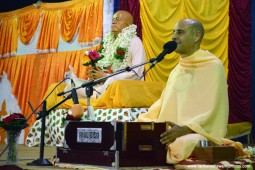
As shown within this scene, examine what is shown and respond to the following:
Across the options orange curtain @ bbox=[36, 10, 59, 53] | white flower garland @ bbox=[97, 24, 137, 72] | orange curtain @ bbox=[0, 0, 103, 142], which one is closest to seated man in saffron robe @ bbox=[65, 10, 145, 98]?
white flower garland @ bbox=[97, 24, 137, 72]

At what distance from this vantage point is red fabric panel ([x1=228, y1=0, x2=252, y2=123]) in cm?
783

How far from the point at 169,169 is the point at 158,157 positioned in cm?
17

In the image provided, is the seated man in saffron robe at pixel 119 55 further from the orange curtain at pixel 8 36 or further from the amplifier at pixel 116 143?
the orange curtain at pixel 8 36

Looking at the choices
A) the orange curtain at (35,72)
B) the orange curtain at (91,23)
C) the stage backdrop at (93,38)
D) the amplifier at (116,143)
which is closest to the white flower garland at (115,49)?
the stage backdrop at (93,38)

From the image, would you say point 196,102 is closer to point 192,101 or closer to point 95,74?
point 192,101

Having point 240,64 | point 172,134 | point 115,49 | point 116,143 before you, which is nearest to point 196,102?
point 172,134

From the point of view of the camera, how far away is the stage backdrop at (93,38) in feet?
25.9

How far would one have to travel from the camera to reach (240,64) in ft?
25.8

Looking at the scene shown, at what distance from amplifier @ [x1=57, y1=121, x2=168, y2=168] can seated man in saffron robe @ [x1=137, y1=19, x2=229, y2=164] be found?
10cm

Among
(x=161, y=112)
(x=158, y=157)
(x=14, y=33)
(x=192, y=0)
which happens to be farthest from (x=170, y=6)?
(x=158, y=157)

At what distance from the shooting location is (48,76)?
33.0 ft

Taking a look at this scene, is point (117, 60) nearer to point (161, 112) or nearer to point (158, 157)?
point (161, 112)

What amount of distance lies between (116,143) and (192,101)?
2.98ft

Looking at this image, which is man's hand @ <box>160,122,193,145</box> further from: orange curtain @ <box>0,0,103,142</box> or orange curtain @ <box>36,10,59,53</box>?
orange curtain @ <box>36,10,59,53</box>
